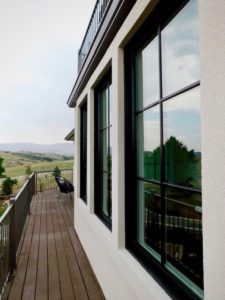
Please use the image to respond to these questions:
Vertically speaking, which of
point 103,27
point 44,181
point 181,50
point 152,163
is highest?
point 103,27

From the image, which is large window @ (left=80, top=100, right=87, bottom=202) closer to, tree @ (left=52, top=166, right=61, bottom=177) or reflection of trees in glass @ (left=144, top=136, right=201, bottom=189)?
reflection of trees in glass @ (left=144, top=136, right=201, bottom=189)

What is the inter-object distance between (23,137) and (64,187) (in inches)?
2202

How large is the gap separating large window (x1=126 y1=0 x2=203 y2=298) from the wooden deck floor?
1.17 m

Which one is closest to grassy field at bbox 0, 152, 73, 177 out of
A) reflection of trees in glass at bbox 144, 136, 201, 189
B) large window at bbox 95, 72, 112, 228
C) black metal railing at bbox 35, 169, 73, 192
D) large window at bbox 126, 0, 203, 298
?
black metal railing at bbox 35, 169, 73, 192

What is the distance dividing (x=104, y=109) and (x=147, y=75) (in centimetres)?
138

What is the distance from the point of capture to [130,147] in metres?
2.02

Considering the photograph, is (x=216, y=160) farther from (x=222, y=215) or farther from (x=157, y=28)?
(x=157, y=28)

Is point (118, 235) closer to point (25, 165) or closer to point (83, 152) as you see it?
point (83, 152)

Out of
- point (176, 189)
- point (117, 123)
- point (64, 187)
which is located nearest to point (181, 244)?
point (176, 189)

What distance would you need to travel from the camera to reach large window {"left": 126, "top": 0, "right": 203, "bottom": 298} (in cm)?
126

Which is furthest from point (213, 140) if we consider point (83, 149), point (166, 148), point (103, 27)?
point (83, 149)

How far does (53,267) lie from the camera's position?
3178 millimetres

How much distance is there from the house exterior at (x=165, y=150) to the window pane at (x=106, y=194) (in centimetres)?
21

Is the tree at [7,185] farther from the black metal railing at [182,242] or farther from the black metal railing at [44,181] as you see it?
the black metal railing at [182,242]
